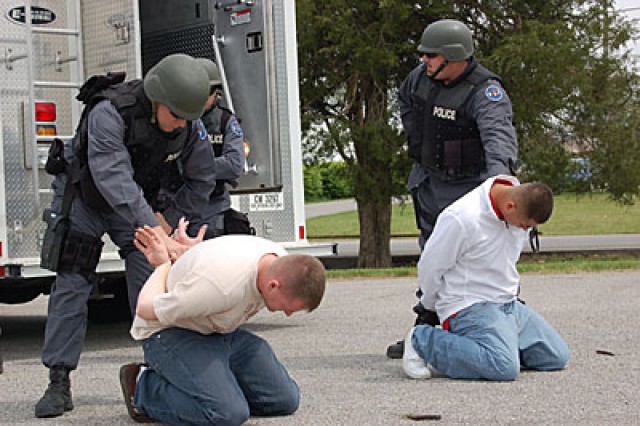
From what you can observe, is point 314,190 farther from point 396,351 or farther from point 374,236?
point 396,351

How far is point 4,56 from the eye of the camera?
26.0 ft

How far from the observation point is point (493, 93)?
262 inches

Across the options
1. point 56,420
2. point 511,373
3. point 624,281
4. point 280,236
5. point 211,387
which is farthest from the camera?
point 624,281

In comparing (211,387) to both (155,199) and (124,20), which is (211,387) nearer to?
(155,199)

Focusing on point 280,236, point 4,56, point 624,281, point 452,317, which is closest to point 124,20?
point 4,56

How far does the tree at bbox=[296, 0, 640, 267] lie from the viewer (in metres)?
17.0

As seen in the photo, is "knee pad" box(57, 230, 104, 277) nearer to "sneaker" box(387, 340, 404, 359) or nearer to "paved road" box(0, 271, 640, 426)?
"paved road" box(0, 271, 640, 426)

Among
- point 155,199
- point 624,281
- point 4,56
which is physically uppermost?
point 4,56

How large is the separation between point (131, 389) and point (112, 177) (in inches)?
36.5

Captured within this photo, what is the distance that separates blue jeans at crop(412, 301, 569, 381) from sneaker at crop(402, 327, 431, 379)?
3 cm

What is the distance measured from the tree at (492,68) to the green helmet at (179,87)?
11.8 meters

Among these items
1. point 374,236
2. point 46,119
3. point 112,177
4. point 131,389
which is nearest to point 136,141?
point 112,177

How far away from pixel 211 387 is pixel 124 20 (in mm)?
4088

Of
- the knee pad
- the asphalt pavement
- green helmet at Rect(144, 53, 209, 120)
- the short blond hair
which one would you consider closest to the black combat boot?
the knee pad
